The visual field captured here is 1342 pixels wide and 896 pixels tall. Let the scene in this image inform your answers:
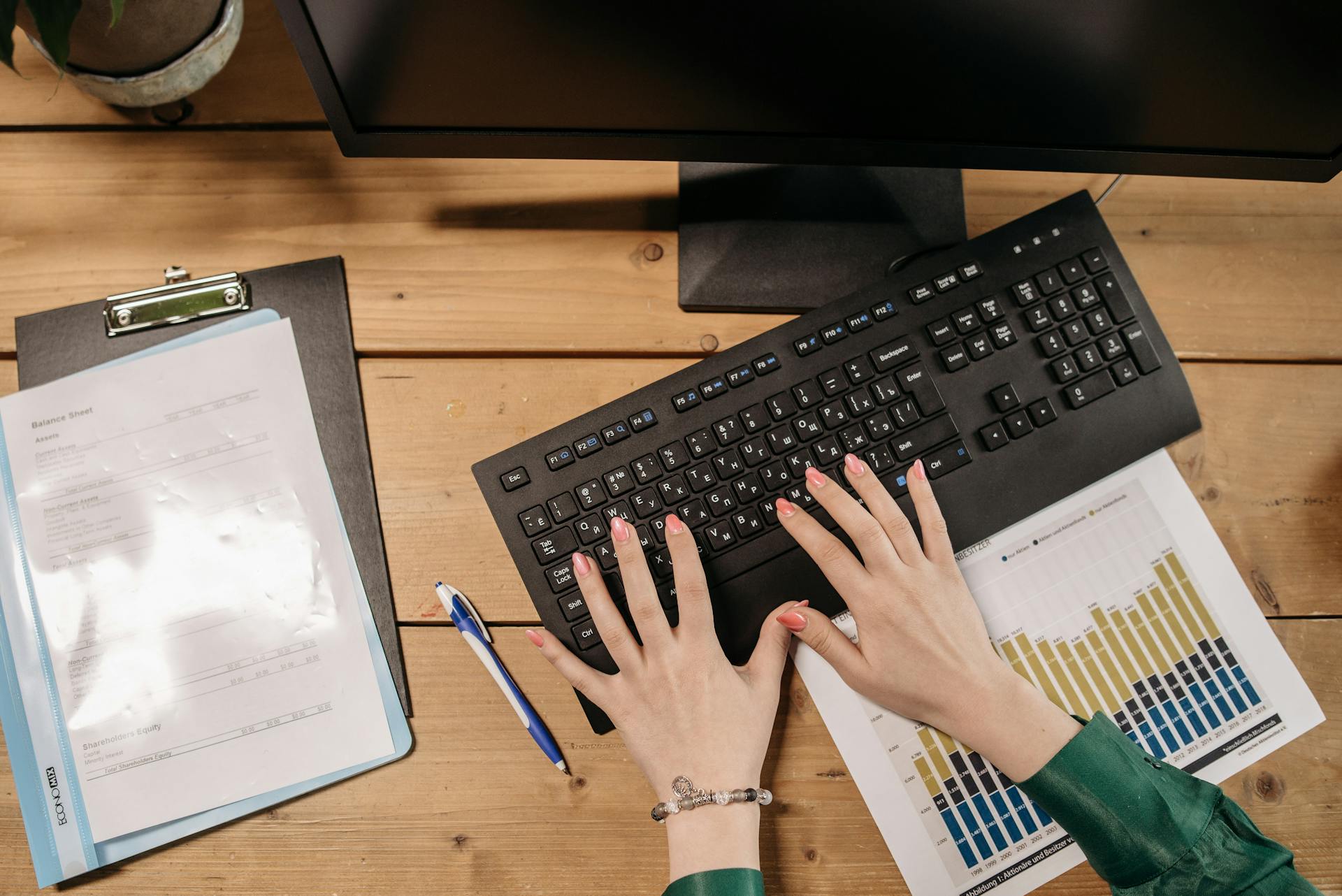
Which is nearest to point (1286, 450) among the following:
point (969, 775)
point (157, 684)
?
point (969, 775)

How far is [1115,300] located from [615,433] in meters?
0.39

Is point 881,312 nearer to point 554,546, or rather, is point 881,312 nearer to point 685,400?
point 685,400

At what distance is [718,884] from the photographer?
0.56 m

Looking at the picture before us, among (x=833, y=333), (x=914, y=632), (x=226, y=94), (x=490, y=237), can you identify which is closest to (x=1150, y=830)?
(x=914, y=632)

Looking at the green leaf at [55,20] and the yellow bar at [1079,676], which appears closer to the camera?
the green leaf at [55,20]

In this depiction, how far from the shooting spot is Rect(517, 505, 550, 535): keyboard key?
0.61 meters

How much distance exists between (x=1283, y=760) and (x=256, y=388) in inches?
32.6

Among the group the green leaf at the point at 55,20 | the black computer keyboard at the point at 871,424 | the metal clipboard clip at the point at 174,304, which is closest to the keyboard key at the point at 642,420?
the black computer keyboard at the point at 871,424

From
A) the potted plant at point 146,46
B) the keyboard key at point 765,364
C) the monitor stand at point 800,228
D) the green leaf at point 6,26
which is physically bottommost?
the keyboard key at point 765,364

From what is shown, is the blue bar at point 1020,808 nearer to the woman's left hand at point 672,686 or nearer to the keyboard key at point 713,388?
the woman's left hand at point 672,686

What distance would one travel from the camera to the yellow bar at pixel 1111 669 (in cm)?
63

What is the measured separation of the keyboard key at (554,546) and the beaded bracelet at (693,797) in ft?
0.58

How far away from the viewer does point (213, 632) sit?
0.62 meters

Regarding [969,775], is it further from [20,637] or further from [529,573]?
A: [20,637]
